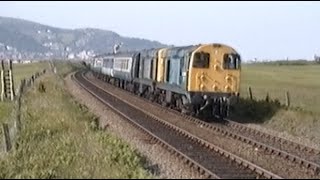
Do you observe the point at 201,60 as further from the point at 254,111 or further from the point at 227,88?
the point at 254,111

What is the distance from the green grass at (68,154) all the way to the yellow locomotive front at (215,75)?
588cm

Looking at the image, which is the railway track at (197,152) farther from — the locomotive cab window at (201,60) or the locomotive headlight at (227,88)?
the locomotive headlight at (227,88)

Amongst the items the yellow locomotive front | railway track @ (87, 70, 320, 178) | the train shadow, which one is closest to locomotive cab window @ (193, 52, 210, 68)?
the yellow locomotive front

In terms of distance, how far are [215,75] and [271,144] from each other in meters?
6.80

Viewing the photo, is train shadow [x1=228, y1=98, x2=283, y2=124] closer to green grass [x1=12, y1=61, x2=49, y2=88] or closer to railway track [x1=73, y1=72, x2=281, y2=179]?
railway track [x1=73, y1=72, x2=281, y2=179]

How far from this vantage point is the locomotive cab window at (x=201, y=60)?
25016 millimetres

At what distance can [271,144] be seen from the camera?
1897 cm

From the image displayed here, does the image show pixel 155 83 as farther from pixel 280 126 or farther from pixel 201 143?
pixel 201 143

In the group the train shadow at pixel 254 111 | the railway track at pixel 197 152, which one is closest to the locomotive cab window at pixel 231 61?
the train shadow at pixel 254 111

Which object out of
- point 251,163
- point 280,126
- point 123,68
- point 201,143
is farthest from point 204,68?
point 123,68

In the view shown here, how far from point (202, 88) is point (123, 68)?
22.0 meters

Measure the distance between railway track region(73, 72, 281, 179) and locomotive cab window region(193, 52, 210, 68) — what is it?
2.64 meters

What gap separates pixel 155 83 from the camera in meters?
32.2

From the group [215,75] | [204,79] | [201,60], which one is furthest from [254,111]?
[201,60]
